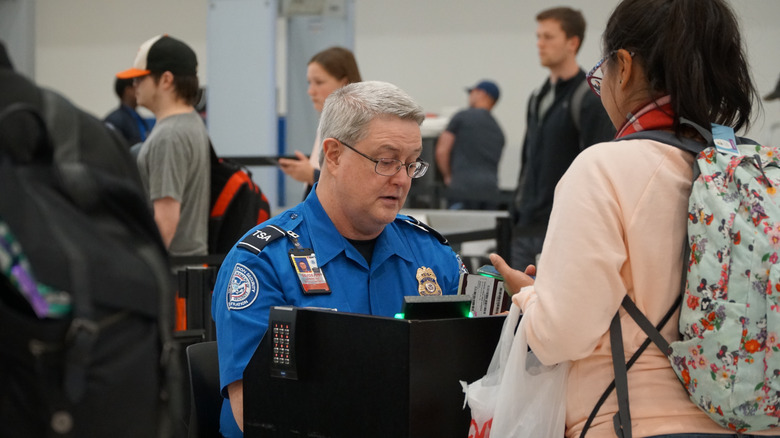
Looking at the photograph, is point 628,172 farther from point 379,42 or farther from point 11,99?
point 379,42

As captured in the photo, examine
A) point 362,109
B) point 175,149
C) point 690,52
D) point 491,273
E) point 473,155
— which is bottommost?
point 473,155

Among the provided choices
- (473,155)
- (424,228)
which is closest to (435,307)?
(424,228)

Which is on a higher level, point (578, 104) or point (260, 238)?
point (578, 104)

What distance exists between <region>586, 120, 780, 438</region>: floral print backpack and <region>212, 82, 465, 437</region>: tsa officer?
0.85 metres

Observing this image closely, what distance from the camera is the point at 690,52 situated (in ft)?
5.01

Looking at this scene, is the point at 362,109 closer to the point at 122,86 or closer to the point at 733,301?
the point at 733,301

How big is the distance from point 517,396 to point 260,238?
76cm

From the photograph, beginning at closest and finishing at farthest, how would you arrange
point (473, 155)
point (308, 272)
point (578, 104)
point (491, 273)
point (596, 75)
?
point (596, 75), point (491, 273), point (308, 272), point (578, 104), point (473, 155)

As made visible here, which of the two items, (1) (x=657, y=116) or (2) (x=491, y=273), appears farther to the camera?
(2) (x=491, y=273)

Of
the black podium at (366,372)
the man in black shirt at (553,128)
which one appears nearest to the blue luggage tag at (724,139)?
the black podium at (366,372)

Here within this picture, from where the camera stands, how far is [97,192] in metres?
1.11

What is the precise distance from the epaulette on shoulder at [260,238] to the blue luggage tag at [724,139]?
3.32 feet

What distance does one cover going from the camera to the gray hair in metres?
2.15

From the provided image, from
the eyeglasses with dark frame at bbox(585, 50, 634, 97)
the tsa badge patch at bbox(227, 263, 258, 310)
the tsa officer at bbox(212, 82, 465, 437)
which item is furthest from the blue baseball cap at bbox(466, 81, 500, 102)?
the eyeglasses with dark frame at bbox(585, 50, 634, 97)
